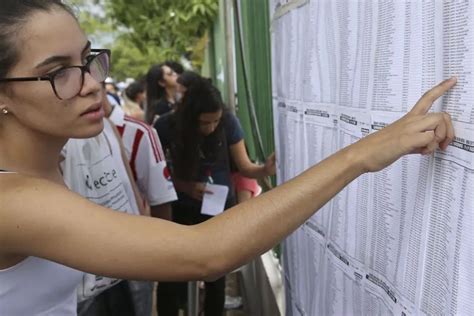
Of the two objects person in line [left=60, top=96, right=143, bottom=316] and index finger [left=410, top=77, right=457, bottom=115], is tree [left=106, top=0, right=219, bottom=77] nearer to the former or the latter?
person in line [left=60, top=96, right=143, bottom=316]

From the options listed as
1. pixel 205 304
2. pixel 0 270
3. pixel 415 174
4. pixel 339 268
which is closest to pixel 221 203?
pixel 205 304

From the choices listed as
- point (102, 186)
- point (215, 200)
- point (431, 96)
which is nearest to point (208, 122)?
point (215, 200)

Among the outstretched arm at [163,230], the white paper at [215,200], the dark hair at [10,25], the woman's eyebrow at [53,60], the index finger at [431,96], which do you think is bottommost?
the white paper at [215,200]

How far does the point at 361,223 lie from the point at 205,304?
94.6 inches

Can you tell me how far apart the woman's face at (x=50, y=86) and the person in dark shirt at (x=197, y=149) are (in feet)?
5.76

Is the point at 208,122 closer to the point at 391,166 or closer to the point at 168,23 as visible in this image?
the point at 391,166

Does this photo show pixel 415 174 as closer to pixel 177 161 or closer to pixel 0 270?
pixel 0 270

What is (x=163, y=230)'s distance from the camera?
0.98 meters

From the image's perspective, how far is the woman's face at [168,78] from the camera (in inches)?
201

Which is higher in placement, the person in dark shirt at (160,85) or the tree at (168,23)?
the tree at (168,23)

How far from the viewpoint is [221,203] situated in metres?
2.93

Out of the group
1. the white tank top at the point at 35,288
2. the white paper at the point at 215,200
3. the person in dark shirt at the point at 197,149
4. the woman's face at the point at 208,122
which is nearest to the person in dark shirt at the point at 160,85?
the person in dark shirt at the point at 197,149

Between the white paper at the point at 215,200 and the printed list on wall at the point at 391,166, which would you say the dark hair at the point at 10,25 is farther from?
the white paper at the point at 215,200

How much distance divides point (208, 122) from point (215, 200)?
1.37ft
